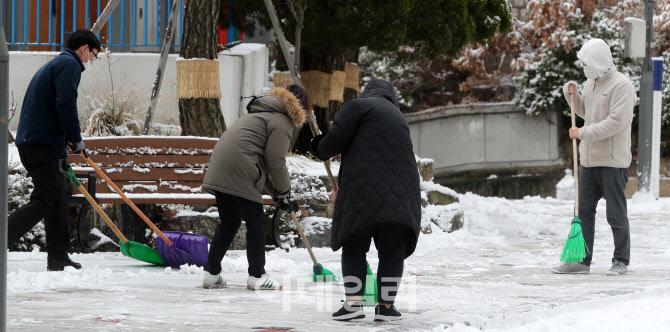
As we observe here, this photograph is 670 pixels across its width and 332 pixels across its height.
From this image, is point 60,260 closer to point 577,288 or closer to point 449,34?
point 577,288

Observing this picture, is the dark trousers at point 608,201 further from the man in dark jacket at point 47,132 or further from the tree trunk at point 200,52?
the tree trunk at point 200,52

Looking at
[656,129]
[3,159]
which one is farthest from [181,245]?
[656,129]

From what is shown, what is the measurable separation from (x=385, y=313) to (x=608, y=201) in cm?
297

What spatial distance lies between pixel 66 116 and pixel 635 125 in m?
16.3

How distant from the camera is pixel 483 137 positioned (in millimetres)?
21781

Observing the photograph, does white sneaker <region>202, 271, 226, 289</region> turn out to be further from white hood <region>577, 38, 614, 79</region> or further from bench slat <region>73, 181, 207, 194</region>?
white hood <region>577, 38, 614, 79</region>

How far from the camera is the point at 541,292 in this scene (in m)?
7.20

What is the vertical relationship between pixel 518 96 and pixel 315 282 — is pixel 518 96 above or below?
above

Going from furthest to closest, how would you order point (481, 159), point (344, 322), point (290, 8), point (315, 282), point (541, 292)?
1. point (481, 159)
2. point (290, 8)
3. point (315, 282)
4. point (541, 292)
5. point (344, 322)

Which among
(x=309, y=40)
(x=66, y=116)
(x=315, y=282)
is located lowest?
(x=315, y=282)

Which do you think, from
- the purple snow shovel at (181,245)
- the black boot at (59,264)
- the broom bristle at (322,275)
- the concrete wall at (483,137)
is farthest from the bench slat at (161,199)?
the concrete wall at (483,137)

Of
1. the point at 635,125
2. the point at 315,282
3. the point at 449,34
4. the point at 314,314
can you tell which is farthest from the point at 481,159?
the point at 314,314

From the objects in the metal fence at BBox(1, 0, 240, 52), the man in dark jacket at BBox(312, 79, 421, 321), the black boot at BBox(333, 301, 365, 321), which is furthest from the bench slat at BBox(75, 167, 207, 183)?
the black boot at BBox(333, 301, 365, 321)

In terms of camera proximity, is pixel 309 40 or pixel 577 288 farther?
pixel 309 40
